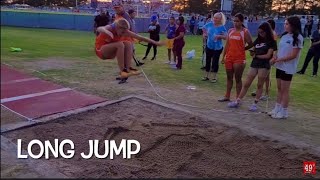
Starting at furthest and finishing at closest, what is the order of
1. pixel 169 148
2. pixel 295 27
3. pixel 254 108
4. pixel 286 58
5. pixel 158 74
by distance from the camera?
pixel 158 74, pixel 254 108, pixel 286 58, pixel 295 27, pixel 169 148

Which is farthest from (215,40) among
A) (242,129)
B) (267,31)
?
(242,129)

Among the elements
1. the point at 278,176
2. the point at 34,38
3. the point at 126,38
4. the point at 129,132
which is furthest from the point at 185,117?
the point at 34,38

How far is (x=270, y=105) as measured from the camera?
25.4 ft

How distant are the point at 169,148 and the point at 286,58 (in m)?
2.67

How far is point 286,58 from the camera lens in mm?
6348

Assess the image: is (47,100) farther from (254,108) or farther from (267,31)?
(267,31)

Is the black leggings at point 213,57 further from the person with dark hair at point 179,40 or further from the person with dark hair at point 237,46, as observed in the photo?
the person with dark hair at point 237,46

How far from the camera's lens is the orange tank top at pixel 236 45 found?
7.21m

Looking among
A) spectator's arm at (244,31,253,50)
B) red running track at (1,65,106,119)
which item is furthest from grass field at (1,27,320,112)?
spectator's arm at (244,31,253,50)

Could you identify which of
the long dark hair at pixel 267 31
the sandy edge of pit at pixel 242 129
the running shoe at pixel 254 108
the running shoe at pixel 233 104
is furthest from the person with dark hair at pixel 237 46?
the sandy edge of pit at pixel 242 129

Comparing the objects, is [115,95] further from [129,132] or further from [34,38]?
[34,38]

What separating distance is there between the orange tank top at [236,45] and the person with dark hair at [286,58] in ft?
2.47

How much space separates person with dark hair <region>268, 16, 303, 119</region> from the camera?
20.5 ft

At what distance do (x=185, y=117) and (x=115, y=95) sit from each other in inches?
74.9
